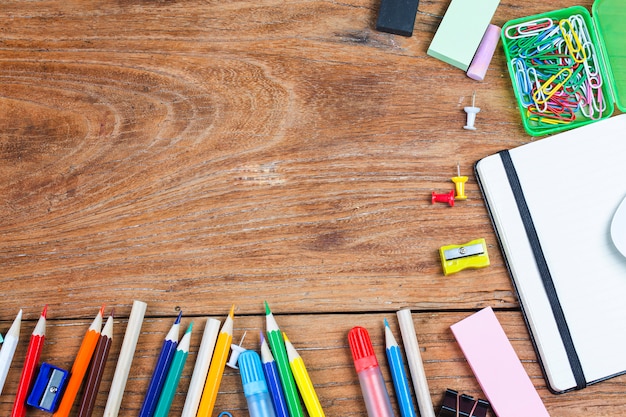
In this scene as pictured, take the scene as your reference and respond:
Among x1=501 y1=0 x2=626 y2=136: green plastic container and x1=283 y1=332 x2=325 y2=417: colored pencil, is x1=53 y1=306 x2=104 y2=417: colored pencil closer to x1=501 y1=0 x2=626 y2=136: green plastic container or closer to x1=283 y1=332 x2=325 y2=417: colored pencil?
x1=283 y1=332 x2=325 y2=417: colored pencil

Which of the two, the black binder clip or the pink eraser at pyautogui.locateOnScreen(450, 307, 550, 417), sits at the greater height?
the pink eraser at pyautogui.locateOnScreen(450, 307, 550, 417)

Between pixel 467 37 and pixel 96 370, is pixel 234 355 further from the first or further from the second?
pixel 467 37

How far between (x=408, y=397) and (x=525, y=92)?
425mm

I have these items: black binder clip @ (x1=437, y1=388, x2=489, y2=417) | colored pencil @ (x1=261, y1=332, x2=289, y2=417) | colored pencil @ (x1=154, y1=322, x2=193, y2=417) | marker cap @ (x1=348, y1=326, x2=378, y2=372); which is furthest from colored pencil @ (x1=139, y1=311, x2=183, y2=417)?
black binder clip @ (x1=437, y1=388, x2=489, y2=417)

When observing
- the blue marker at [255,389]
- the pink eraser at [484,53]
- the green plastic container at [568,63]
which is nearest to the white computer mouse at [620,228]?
the green plastic container at [568,63]

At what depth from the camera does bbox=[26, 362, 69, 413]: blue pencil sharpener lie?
2.27 ft

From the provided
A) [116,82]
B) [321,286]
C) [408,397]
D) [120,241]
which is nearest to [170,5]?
[116,82]

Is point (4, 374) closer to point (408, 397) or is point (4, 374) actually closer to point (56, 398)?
point (56, 398)

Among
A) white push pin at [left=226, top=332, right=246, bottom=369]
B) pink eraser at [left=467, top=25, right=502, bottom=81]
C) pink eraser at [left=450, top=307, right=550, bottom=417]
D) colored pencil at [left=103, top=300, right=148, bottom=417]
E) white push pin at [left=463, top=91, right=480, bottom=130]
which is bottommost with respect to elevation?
colored pencil at [left=103, top=300, right=148, bottom=417]

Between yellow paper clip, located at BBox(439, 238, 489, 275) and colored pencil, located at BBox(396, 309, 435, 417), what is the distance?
8cm

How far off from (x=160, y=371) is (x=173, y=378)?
0.06 feet

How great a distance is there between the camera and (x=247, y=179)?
76 centimetres

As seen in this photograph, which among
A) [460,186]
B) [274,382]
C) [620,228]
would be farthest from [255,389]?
[620,228]

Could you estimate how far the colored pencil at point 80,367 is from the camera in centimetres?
69
